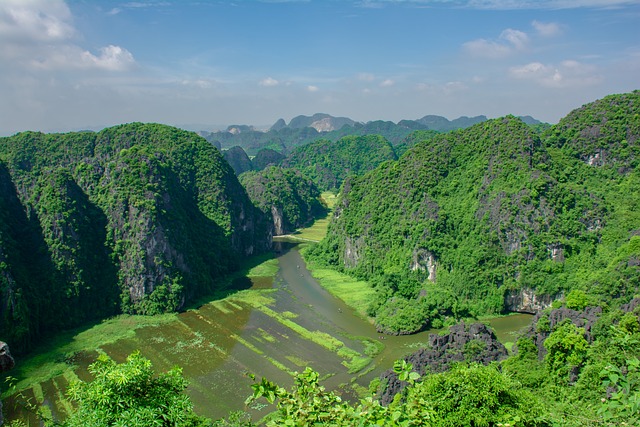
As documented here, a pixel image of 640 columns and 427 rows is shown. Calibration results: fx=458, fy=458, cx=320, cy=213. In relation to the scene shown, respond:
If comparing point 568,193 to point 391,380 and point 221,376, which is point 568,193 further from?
point 221,376

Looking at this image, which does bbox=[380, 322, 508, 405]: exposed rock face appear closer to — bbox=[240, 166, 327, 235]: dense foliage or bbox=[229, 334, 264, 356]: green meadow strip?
bbox=[229, 334, 264, 356]: green meadow strip

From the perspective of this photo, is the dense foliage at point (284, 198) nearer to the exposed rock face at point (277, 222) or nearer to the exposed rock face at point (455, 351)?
the exposed rock face at point (277, 222)

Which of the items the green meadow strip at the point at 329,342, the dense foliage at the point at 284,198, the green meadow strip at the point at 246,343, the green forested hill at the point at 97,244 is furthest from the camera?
the dense foliage at the point at 284,198

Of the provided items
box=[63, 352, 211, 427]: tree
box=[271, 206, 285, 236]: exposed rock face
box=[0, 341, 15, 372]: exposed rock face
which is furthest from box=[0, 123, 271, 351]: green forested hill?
box=[63, 352, 211, 427]: tree

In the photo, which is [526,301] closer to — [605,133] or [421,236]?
[421,236]

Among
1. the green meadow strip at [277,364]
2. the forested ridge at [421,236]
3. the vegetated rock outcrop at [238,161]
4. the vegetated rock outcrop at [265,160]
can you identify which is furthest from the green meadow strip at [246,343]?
the vegetated rock outcrop at [265,160]

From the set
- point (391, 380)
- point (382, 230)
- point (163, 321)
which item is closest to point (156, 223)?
point (163, 321)
